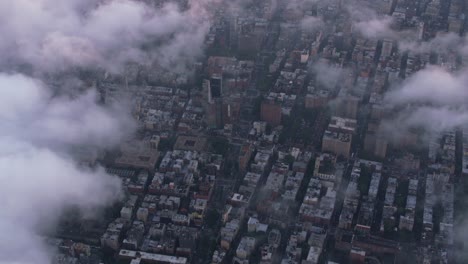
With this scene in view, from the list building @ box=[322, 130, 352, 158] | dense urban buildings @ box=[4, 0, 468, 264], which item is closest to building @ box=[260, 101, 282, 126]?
dense urban buildings @ box=[4, 0, 468, 264]

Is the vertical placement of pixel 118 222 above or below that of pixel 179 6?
below

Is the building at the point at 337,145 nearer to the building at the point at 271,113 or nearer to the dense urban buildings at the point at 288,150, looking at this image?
the dense urban buildings at the point at 288,150

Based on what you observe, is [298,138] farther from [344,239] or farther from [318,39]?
[318,39]

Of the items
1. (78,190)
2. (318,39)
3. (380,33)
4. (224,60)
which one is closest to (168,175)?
(78,190)

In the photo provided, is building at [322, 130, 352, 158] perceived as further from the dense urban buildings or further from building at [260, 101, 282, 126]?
building at [260, 101, 282, 126]

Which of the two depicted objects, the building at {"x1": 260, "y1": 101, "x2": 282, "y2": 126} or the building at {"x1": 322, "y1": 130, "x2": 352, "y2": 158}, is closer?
the building at {"x1": 322, "y1": 130, "x2": 352, "y2": 158}

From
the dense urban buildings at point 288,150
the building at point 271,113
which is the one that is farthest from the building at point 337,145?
the building at point 271,113

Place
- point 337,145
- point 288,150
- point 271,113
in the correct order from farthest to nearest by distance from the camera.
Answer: point 271,113 → point 288,150 → point 337,145

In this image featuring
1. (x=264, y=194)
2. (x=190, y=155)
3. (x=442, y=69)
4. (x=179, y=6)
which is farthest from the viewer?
(x=179, y=6)

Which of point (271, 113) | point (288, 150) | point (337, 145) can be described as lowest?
point (288, 150)

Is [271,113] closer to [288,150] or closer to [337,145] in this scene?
[288,150]

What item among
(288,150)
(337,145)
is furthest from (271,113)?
(337,145)
